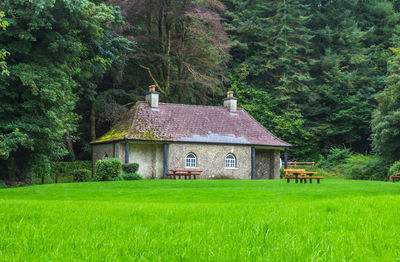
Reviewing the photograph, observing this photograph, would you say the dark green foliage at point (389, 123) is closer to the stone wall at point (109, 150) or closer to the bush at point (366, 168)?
the bush at point (366, 168)

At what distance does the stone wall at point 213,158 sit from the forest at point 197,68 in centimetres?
590

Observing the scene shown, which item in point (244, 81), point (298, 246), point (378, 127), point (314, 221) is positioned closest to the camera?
point (298, 246)

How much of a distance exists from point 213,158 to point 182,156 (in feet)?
7.81

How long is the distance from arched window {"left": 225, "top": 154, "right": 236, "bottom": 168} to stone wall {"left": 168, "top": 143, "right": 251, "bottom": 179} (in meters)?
0.23

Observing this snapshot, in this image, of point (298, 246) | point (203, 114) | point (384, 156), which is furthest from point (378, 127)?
point (298, 246)

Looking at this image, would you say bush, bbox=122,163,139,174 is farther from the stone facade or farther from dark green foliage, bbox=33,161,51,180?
dark green foliage, bbox=33,161,51,180

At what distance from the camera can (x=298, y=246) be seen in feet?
11.7

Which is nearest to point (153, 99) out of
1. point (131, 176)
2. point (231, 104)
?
point (231, 104)

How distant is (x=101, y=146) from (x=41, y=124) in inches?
458

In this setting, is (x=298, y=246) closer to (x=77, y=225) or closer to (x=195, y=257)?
(x=195, y=257)

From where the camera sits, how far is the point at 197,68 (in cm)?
3625

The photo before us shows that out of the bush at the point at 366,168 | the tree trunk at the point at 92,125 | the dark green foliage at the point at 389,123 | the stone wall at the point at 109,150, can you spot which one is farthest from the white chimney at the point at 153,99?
the bush at the point at 366,168

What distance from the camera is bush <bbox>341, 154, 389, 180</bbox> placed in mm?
31531

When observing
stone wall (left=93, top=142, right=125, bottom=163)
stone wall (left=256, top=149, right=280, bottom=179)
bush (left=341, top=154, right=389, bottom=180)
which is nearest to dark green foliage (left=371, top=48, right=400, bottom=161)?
bush (left=341, top=154, right=389, bottom=180)
